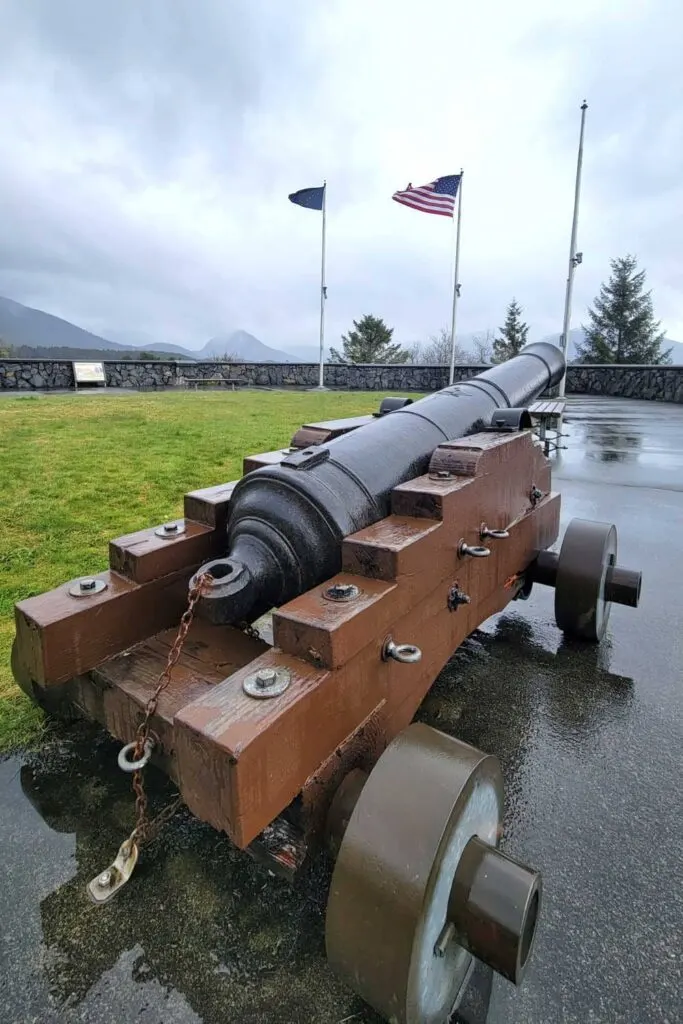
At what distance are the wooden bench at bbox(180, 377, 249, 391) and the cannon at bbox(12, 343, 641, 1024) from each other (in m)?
17.0

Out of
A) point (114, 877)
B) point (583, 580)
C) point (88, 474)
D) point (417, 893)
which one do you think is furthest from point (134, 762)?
point (88, 474)

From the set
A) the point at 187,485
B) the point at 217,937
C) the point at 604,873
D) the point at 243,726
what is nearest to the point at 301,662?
the point at 243,726

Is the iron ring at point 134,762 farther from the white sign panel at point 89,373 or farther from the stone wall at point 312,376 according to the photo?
the white sign panel at point 89,373

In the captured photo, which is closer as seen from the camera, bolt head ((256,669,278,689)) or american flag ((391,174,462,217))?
bolt head ((256,669,278,689))

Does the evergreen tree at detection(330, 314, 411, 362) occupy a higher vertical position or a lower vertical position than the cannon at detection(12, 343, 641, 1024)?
higher

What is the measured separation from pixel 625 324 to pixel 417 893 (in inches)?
1559

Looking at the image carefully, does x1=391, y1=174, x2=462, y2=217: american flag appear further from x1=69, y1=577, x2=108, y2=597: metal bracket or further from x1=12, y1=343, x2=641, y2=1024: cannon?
x1=69, y1=577, x2=108, y2=597: metal bracket

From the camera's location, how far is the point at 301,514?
1.69 metres

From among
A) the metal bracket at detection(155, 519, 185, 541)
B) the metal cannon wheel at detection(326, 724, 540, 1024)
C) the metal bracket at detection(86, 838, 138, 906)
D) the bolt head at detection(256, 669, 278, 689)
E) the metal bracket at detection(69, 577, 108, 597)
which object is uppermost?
Answer: the metal bracket at detection(155, 519, 185, 541)

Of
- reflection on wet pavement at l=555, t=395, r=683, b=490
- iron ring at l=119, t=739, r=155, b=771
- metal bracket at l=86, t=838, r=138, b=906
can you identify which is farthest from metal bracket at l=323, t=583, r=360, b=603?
reflection on wet pavement at l=555, t=395, r=683, b=490

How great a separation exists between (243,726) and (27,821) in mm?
980

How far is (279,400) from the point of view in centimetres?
1388

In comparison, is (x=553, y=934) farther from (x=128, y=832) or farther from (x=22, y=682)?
(x=22, y=682)

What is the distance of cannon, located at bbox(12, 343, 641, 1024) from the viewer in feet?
3.53
